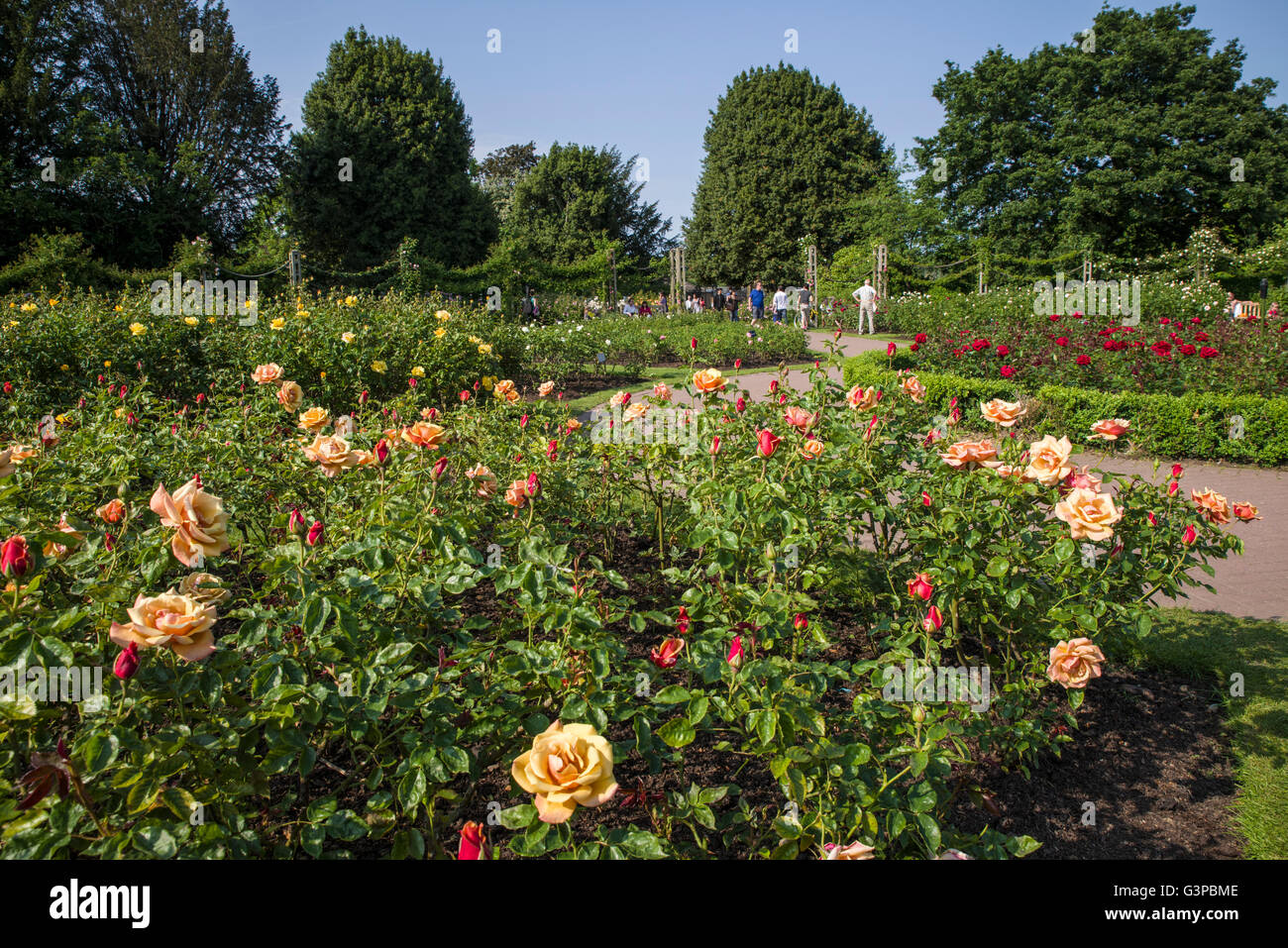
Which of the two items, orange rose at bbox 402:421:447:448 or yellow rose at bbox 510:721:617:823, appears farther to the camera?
orange rose at bbox 402:421:447:448

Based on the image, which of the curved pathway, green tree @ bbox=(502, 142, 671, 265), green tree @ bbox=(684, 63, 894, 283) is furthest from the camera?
green tree @ bbox=(502, 142, 671, 265)

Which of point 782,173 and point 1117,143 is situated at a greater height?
point 782,173

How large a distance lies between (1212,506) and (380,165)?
1246 inches

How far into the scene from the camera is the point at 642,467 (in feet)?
11.1

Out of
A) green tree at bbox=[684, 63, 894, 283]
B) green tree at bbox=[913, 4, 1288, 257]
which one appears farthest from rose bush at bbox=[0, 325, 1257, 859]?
green tree at bbox=[684, 63, 894, 283]

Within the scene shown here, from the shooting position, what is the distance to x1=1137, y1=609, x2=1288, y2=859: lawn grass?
2.40 m

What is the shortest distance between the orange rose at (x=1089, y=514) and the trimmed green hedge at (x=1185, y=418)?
4.57 metres

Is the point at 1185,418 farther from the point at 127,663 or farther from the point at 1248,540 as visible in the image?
the point at 127,663

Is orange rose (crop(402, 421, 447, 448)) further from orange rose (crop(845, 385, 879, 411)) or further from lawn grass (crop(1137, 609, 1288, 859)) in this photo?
lawn grass (crop(1137, 609, 1288, 859))

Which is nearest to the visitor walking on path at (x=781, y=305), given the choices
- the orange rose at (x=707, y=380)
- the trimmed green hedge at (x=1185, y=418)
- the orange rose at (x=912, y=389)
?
the trimmed green hedge at (x=1185, y=418)

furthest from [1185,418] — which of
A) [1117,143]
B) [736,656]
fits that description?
[1117,143]

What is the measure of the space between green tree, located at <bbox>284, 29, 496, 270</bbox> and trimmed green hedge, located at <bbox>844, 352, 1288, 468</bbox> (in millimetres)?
24471

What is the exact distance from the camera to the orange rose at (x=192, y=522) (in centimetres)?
143

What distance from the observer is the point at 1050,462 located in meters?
2.39
